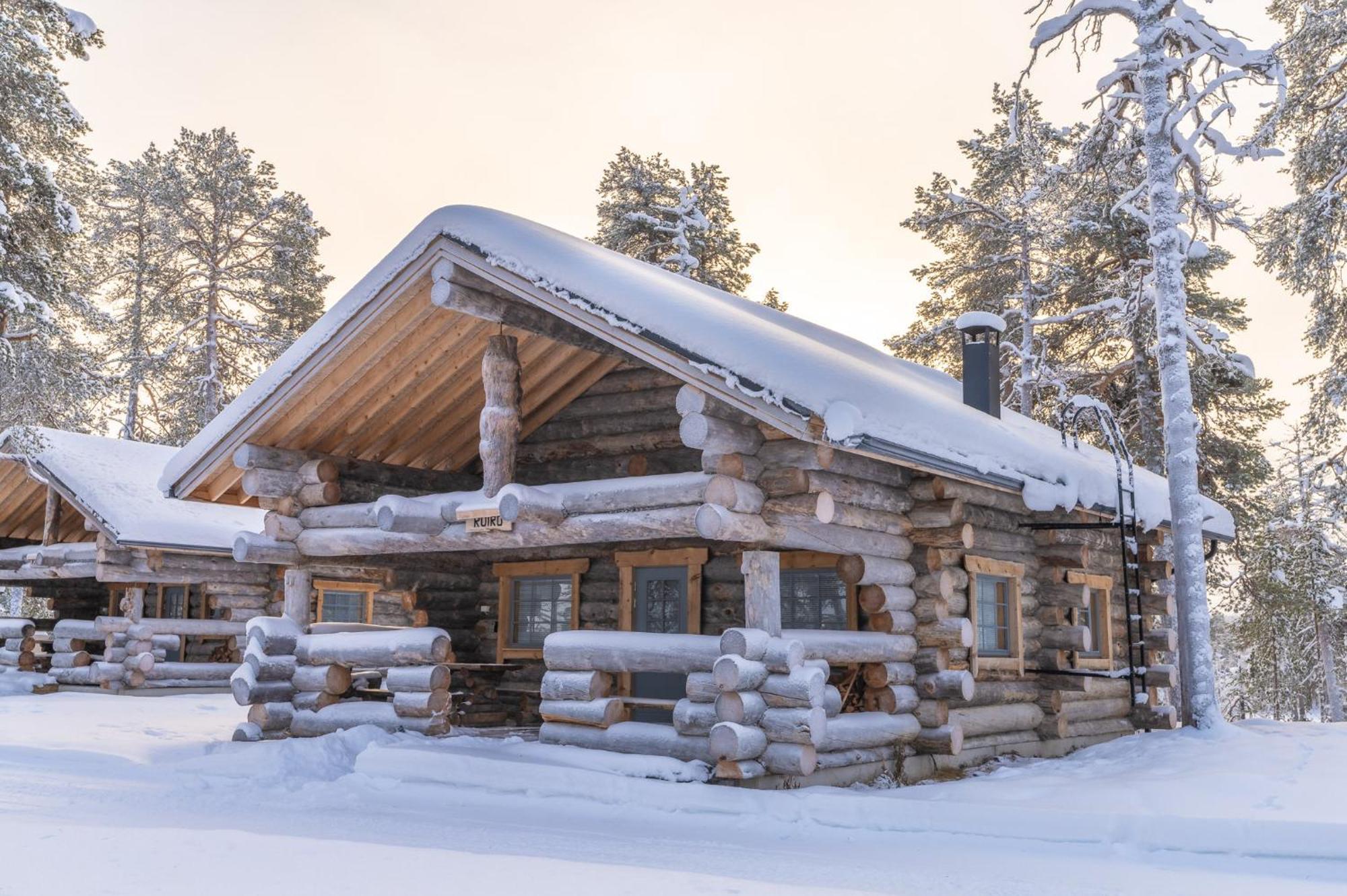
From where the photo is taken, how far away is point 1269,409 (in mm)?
23438

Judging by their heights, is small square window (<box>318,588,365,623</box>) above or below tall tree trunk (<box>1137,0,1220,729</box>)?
below

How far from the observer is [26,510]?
23.5 metres

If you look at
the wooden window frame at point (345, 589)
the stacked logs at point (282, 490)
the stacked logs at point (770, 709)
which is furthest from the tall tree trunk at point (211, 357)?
the stacked logs at point (770, 709)

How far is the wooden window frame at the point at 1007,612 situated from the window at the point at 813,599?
1.37 meters

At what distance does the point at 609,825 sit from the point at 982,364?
9428 mm

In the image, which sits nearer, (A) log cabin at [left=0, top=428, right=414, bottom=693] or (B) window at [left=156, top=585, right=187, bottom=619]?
(A) log cabin at [left=0, top=428, right=414, bottom=693]

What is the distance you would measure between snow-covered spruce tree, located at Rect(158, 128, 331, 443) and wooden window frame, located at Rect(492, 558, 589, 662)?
18.4 m

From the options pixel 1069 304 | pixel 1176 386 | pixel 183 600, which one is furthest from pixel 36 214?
pixel 1069 304

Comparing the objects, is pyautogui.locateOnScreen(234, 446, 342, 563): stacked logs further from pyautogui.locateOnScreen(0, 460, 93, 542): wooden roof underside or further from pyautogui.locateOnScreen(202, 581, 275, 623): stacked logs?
pyautogui.locateOnScreen(0, 460, 93, 542): wooden roof underside

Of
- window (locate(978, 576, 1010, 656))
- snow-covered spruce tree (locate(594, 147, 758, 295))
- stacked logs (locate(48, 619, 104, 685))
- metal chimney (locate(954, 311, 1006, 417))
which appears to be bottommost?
stacked logs (locate(48, 619, 104, 685))

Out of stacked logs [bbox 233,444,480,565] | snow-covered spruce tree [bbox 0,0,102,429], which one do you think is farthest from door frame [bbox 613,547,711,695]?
snow-covered spruce tree [bbox 0,0,102,429]

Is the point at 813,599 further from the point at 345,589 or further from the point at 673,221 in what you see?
the point at 673,221

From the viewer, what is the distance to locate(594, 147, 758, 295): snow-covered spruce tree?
29.2 metres

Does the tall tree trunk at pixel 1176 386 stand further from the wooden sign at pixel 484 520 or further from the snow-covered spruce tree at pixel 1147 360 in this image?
the wooden sign at pixel 484 520
